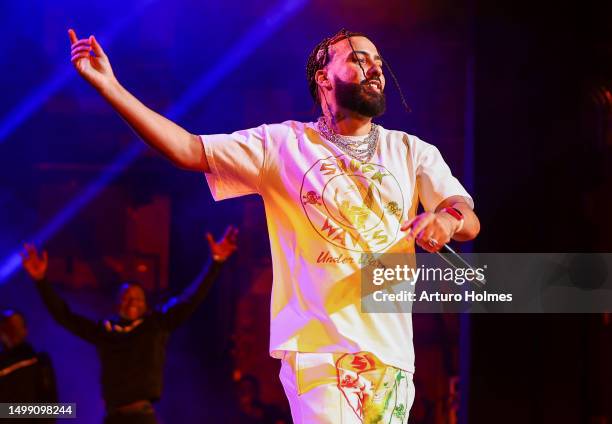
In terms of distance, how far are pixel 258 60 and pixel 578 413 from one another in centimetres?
301

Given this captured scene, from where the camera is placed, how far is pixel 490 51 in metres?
3.73

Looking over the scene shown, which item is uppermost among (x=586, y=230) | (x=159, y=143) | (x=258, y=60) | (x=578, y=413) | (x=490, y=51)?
(x=258, y=60)

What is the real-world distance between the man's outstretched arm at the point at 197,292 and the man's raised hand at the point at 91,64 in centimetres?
257

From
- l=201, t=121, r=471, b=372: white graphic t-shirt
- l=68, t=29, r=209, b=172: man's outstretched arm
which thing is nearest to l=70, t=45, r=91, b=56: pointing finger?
l=68, t=29, r=209, b=172: man's outstretched arm

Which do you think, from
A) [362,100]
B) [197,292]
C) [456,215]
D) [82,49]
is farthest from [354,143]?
[197,292]

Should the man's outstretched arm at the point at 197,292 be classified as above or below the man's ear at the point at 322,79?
below

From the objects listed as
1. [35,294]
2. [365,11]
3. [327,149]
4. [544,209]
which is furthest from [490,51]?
[35,294]

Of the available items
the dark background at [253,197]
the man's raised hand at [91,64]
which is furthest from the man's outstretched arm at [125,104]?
the dark background at [253,197]

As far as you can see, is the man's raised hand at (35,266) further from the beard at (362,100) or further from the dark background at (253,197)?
the beard at (362,100)

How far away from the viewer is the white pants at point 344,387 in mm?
1885

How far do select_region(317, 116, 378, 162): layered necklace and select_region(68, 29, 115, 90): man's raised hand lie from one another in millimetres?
616

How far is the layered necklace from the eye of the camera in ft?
6.73

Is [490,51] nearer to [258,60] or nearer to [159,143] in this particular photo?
[258,60]

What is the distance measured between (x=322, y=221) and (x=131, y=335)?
2.65 m
